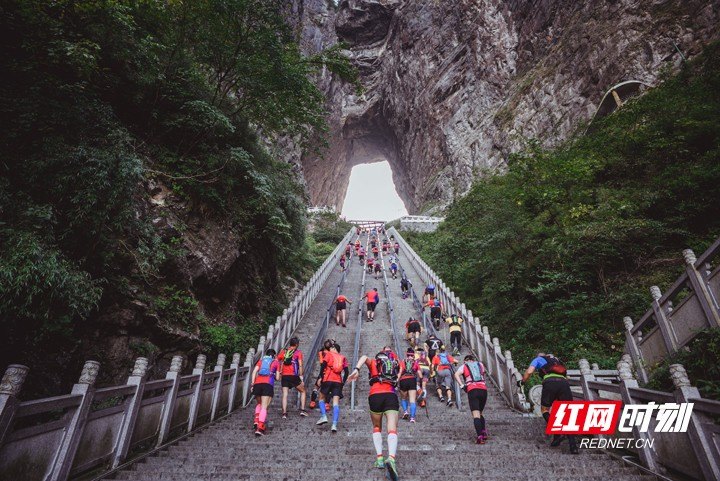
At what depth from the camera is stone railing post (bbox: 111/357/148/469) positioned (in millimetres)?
4224

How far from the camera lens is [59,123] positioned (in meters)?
6.65

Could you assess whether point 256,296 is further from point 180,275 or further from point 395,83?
point 395,83

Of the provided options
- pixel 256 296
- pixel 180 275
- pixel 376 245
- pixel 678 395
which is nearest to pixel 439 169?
pixel 376 245

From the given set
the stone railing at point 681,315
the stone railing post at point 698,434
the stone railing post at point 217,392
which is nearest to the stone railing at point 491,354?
the stone railing at point 681,315

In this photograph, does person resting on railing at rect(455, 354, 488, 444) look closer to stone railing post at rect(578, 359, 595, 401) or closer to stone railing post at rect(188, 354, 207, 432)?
stone railing post at rect(578, 359, 595, 401)

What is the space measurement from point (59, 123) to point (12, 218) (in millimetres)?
2348

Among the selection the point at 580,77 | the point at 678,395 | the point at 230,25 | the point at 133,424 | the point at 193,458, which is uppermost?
the point at 580,77

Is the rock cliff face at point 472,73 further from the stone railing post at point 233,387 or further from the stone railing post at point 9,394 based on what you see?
the stone railing post at point 9,394

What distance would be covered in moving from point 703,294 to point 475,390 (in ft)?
13.2

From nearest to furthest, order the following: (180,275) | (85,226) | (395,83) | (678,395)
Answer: (678,395) → (85,226) → (180,275) → (395,83)

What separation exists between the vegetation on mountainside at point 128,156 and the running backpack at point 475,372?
21.7ft

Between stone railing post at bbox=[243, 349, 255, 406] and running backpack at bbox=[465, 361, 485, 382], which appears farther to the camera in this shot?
stone railing post at bbox=[243, 349, 255, 406]

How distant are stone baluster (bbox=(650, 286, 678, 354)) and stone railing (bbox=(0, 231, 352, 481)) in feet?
27.4

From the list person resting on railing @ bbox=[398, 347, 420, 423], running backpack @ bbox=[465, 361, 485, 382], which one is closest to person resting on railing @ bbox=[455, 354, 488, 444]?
running backpack @ bbox=[465, 361, 485, 382]
